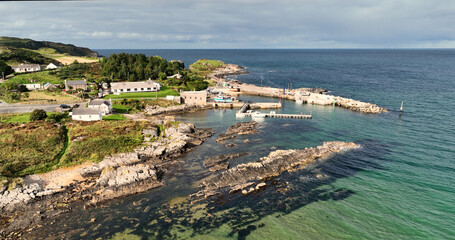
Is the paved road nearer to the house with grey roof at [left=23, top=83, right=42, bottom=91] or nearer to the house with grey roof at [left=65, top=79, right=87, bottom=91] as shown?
the house with grey roof at [left=23, top=83, right=42, bottom=91]

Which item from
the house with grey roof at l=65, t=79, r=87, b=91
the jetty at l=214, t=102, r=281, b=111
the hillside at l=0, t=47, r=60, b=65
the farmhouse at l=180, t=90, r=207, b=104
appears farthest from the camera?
the hillside at l=0, t=47, r=60, b=65

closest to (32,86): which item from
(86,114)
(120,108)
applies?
(120,108)

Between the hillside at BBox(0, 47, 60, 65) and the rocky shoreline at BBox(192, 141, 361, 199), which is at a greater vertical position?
the hillside at BBox(0, 47, 60, 65)

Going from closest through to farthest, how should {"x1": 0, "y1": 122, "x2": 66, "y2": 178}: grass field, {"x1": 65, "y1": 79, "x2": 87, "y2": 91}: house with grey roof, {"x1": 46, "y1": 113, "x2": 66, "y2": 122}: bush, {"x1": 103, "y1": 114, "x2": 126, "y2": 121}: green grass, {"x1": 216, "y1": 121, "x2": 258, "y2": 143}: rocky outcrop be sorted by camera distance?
1. {"x1": 0, "y1": 122, "x2": 66, "y2": 178}: grass field
2. {"x1": 46, "y1": 113, "x2": 66, "y2": 122}: bush
3. {"x1": 216, "y1": 121, "x2": 258, "y2": 143}: rocky outcrop
4. {"x1": 103, "y1": 114, "x2": 126, "y2": 121}: green grass
5. {"x1": 65, "y1": 79, "x2": 87, "y2": 91}: house with grey roof

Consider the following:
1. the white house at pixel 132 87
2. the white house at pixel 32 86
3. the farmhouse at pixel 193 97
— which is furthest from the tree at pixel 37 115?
the farmhouse at pixel 193 97

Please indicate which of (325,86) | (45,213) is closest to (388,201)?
(45,213)

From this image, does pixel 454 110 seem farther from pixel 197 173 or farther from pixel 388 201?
pixel 197 173

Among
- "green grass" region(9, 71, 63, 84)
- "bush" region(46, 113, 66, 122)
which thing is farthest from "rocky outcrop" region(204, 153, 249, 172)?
"green grass" region(9, 71, 63, 84)

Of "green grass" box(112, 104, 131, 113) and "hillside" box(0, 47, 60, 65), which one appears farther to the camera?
"hillside" box(0, 47, 60, 65)

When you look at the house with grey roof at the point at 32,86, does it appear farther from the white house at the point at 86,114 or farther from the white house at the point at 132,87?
the white house at the point at 86,114
